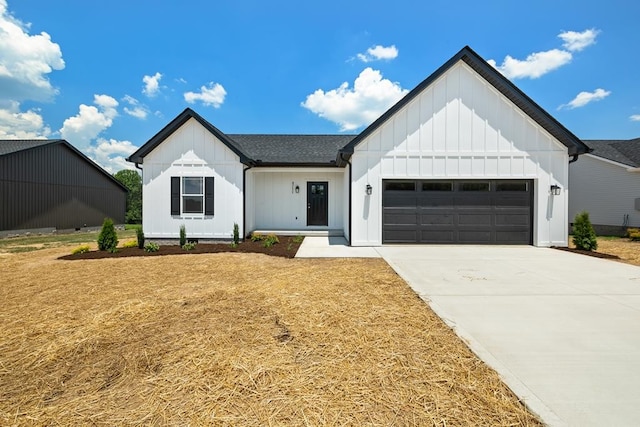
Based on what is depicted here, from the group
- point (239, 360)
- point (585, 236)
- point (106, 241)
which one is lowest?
point (239, 360)

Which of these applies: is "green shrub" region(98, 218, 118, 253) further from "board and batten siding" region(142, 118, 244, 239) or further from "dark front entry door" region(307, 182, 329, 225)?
"dark front entry door" region(307, 182, 329, 225)

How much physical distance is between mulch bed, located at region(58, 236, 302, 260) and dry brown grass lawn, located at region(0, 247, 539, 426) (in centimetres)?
362

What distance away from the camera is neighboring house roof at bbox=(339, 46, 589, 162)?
9.90 m

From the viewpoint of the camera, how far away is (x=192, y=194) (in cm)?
1147

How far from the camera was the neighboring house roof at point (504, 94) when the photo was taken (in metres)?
9.90

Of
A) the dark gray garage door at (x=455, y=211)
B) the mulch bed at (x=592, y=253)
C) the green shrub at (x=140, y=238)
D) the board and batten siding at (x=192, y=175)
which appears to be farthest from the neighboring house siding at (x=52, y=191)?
the mulch bed at (x=592, y=253)

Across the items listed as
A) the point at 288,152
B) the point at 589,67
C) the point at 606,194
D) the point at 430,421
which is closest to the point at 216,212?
the point at 288,152

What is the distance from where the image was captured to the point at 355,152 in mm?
10453

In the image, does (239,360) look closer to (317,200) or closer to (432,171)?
(432,171)

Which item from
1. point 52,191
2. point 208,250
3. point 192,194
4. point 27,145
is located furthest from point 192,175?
point 27,145

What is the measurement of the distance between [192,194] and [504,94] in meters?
11.8

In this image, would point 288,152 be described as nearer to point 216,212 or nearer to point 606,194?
point 216,212

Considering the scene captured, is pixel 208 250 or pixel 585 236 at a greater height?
pixel 585 236

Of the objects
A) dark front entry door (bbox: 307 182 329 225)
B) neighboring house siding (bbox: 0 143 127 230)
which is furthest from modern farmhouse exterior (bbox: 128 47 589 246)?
neighboring house siding (bbox: 0 143 127 230)
